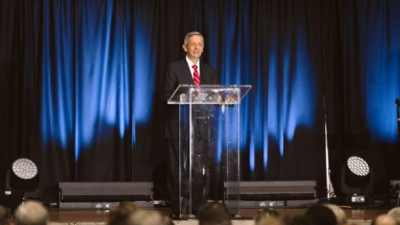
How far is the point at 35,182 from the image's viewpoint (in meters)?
8.26

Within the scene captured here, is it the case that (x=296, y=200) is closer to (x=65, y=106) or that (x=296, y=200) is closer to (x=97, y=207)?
(x=97, y=207)

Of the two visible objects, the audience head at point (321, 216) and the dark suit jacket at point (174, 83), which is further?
the dark suit jacket at point (174, 83)

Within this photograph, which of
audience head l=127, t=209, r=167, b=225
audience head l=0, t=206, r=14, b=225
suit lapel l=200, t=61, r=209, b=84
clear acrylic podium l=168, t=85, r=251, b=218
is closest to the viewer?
audience head l=127, t=209, r=167, b=225

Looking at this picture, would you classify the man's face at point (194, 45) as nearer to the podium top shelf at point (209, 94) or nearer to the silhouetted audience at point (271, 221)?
the podium top shelf at point (209, 94)

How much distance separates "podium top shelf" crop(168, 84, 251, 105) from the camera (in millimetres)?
6090

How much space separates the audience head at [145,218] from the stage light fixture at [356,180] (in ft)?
20.5

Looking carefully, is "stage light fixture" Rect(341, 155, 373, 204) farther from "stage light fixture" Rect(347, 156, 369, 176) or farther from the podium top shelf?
the podium top shelf

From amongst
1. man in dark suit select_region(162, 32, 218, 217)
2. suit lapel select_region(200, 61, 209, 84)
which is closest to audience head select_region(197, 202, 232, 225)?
man in dark suit select_region(162, 32, 218, 217)

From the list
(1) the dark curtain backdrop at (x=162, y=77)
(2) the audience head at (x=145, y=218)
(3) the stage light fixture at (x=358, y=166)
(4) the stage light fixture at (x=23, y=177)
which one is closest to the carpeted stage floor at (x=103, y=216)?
(4) the stage light fixture at (x=23, y=177)

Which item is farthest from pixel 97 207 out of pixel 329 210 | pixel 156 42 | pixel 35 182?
pixel 329 210

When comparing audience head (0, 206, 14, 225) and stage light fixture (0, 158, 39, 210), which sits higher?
audience head (0, 206, 14, 225)

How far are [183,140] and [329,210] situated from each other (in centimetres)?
328

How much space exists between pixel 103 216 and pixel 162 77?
7.61ft

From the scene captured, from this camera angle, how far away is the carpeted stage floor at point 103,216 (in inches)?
253
